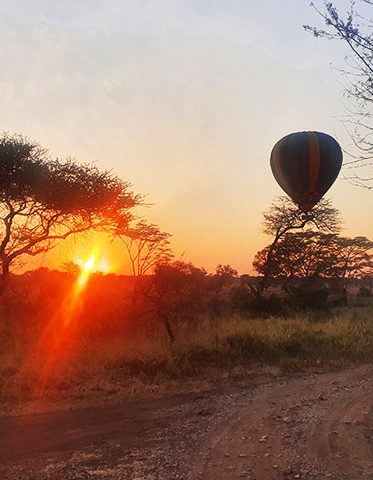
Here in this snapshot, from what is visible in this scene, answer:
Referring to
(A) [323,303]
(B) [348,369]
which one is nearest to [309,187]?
(B) [348,369]

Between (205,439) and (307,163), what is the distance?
4.79 meters

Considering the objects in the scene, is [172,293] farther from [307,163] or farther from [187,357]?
[307,163]

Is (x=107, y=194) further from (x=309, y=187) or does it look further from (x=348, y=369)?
(x=348, y=369)

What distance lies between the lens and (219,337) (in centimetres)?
1012

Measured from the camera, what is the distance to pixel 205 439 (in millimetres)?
5219

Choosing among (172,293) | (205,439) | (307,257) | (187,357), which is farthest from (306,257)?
(205,439)

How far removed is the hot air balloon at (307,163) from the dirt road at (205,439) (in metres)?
3.28

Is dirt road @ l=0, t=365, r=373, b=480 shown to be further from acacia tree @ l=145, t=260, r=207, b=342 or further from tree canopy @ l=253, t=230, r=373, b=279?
tree canopy @ l=253, t=230, r=373, b=279

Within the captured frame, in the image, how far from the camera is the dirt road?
4379mm

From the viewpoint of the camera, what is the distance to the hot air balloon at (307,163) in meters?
8.11

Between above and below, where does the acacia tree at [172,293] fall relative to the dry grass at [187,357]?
above

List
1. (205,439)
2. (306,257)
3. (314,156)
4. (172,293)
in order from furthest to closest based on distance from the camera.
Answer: (306,257) < (172,293) < (314,156) < (205,439)

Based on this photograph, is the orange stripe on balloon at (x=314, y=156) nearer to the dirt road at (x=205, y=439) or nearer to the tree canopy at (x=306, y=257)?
the dirt road at (x=205, y=439)

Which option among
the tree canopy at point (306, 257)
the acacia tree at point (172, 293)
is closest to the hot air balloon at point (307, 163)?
the acacia tree at point (172, 293)
